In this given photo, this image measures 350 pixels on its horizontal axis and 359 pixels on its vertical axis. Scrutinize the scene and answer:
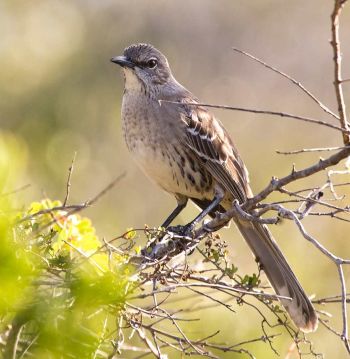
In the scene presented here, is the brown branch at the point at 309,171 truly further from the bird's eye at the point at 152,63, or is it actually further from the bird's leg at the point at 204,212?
the bird's eye at the point at 152,63

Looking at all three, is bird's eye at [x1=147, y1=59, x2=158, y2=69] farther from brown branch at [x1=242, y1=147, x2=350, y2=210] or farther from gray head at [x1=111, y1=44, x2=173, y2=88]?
brown branch at [x1=242, y1=147, x2=350, y2=210]

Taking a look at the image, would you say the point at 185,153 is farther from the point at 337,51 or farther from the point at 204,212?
the point at 337,51

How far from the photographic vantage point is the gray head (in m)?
6.22

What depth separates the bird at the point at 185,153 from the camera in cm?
580

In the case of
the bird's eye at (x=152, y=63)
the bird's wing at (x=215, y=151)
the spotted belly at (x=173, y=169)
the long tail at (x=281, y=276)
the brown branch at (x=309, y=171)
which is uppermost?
the bird's eye at (x=152, y=63)

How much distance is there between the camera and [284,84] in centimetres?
1479

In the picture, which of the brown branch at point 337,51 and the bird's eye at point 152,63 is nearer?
the brown branch at point 337,51

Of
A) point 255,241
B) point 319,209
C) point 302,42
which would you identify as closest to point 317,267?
point 319,209

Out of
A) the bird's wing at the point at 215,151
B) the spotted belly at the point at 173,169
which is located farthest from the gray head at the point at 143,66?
the spotted belly at the point at 173,169

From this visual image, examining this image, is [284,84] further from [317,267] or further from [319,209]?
[317,267]

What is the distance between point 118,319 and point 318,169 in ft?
3.10

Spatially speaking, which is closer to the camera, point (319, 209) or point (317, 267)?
point (317, 267)

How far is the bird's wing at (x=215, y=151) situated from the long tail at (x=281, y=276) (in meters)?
0.23

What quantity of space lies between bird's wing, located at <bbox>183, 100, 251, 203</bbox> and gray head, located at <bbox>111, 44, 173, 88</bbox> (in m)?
0.33
